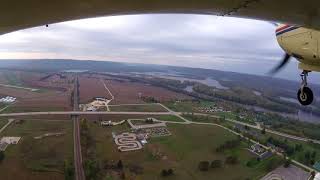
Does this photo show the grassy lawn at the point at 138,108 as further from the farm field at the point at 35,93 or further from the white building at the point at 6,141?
the white building at the point at 6,141

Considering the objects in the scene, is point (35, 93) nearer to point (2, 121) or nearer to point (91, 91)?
point (91, 91)

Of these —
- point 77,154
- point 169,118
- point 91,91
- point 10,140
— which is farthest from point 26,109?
point 91,91

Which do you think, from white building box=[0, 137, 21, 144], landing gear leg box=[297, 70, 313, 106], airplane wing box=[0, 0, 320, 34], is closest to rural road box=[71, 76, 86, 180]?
white building box=[0, 137, 21, 144]

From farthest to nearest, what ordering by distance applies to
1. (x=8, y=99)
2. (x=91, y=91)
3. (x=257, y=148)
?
(x=91, y=91)
(x=8, y=99)
(x=257, y=148)

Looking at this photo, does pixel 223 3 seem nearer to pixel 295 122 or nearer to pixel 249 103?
pixel 295 122

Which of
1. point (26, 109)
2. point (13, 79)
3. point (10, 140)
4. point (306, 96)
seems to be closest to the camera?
point (306, 96)

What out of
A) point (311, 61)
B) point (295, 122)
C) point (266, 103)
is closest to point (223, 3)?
point (311, 61)
